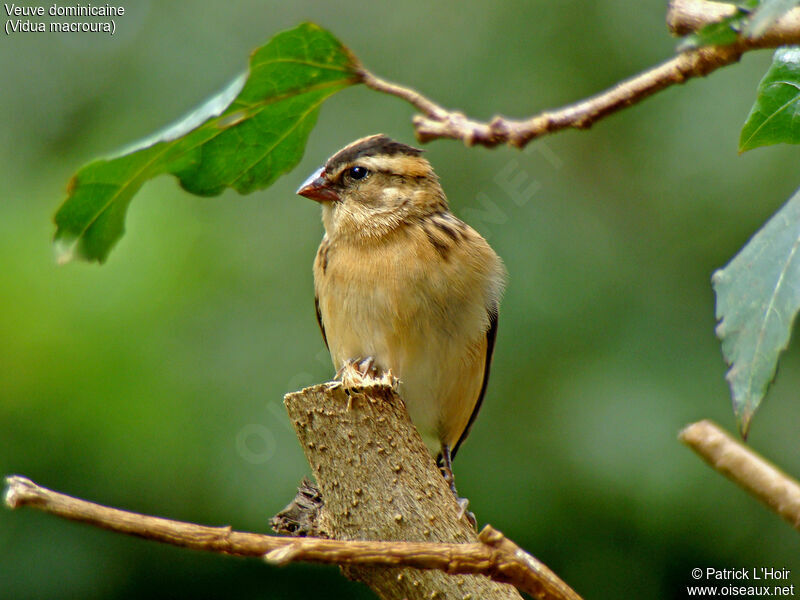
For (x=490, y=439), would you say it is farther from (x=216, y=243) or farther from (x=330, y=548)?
(x=330, y=548)

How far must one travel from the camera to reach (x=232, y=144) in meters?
2.26

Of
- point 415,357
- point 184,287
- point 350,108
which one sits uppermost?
point 350,108

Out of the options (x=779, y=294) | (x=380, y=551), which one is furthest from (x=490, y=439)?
(x=779, y=294)

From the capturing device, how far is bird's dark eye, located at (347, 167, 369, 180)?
4.57 metres

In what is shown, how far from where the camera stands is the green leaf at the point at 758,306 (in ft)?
4.52

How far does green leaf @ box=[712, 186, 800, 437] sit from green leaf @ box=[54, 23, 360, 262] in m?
1.04

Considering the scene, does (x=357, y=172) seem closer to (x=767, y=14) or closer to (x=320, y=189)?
(x=320, y=189)

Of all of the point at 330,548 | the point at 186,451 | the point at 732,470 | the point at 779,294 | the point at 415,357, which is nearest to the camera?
the point at 732,470

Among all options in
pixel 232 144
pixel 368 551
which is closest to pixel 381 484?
pixel 368 551

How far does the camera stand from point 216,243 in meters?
5.53

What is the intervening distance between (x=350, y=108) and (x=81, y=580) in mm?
3247
